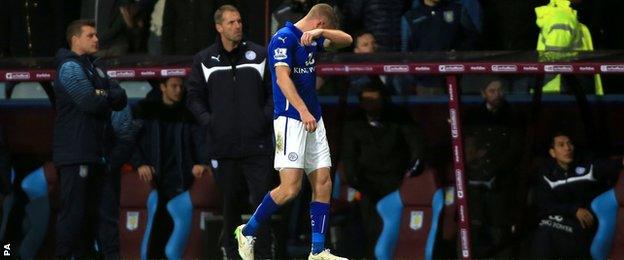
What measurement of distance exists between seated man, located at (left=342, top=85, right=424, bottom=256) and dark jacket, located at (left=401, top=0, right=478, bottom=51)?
67cm

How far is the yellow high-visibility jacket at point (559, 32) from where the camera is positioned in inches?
537

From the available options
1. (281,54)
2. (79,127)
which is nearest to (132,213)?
(79,127)

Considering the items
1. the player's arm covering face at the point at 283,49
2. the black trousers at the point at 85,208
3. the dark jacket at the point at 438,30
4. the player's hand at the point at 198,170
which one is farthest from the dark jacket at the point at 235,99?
the dark jacket at the point at 438,30

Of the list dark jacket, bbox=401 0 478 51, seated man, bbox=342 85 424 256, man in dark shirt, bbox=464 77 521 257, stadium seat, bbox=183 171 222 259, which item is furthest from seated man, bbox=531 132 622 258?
stadium seat, bbox=183 171 222 259

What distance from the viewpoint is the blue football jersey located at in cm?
1067

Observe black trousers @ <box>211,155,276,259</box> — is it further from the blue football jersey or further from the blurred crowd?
the blurred crowd

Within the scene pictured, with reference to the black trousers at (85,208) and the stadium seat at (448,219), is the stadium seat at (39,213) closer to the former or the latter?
the black trousers at (85,208)

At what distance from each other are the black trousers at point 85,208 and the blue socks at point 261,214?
1531 mm

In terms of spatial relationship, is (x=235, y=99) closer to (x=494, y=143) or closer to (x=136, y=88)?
(x=136, y=88)

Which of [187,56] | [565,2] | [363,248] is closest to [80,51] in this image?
[187,56]

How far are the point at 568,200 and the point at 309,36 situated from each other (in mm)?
3566

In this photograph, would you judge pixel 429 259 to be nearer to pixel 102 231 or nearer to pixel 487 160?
pixel 487 160

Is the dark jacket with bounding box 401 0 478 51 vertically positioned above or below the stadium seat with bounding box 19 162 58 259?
above

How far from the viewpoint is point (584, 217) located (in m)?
13.0
